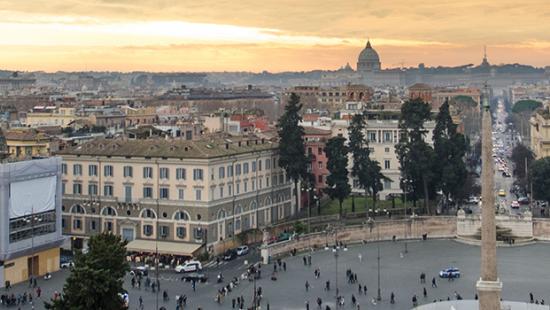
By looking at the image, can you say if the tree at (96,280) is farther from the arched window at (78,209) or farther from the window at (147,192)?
the arched window at (78,209)

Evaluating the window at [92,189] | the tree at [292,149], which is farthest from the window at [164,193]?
the tree at [292,149]

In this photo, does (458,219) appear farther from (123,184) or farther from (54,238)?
(54,238)

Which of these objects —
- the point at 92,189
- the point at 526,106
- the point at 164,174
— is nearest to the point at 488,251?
the point at 164,174

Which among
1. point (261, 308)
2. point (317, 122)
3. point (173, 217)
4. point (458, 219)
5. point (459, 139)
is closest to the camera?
point (261, 308)

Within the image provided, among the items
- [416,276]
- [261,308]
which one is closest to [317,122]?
[416,276]

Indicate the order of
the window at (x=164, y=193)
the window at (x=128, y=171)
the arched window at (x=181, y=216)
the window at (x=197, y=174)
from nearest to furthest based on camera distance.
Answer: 1. the arched window at (x=181, y=216)
2. the window at (x=197, y=174)
3. the window at (x=164, y=193)
4. the window at (x=128, y=171)

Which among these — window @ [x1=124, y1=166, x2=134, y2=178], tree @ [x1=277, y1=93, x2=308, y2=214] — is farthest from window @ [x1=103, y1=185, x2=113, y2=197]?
tree @ [x1=277, y1=93, x2=308, y2=214]
